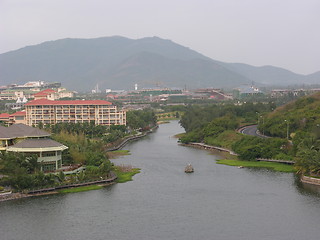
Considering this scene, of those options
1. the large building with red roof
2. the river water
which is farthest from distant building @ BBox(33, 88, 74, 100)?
the river water

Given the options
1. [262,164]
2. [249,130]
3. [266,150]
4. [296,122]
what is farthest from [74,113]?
[262,164]

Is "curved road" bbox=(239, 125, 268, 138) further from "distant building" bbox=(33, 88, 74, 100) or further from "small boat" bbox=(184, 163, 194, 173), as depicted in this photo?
"distant building" bbox=(33, 88, 74, 100)

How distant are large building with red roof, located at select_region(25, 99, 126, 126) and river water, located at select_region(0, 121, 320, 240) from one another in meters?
38.3

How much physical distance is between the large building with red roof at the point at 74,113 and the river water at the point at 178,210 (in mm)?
38272

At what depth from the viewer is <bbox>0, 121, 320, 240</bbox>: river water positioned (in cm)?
3044

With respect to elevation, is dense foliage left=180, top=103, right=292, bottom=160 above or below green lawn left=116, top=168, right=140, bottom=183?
above

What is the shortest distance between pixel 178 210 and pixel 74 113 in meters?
52.3

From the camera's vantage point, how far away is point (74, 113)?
84.4 m

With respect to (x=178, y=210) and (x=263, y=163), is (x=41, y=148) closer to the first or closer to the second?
(x=178, y=210)

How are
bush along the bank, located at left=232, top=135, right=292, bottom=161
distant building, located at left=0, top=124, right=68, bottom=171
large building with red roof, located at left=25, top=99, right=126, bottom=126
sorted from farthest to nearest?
1. large building with red roof, located at left=25, top=99, right=126, bottom=126
2. bush along the bank, located at left=232, top=135, right=292, bottom=161
3. distant building, located at left=0, top=124, right=68, bottom=171

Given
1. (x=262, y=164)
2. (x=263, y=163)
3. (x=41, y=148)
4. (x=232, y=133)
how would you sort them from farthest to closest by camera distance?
1. (x=232, y=133)
2. (x=263, y=163)
3. (x=262, y=164)
4. (x=41, y=148)

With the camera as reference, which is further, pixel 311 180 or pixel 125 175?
pixel 125 175

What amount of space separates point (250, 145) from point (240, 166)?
564 centimetres

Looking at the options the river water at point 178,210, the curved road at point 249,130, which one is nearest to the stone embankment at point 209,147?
the curved road at point 249,130
